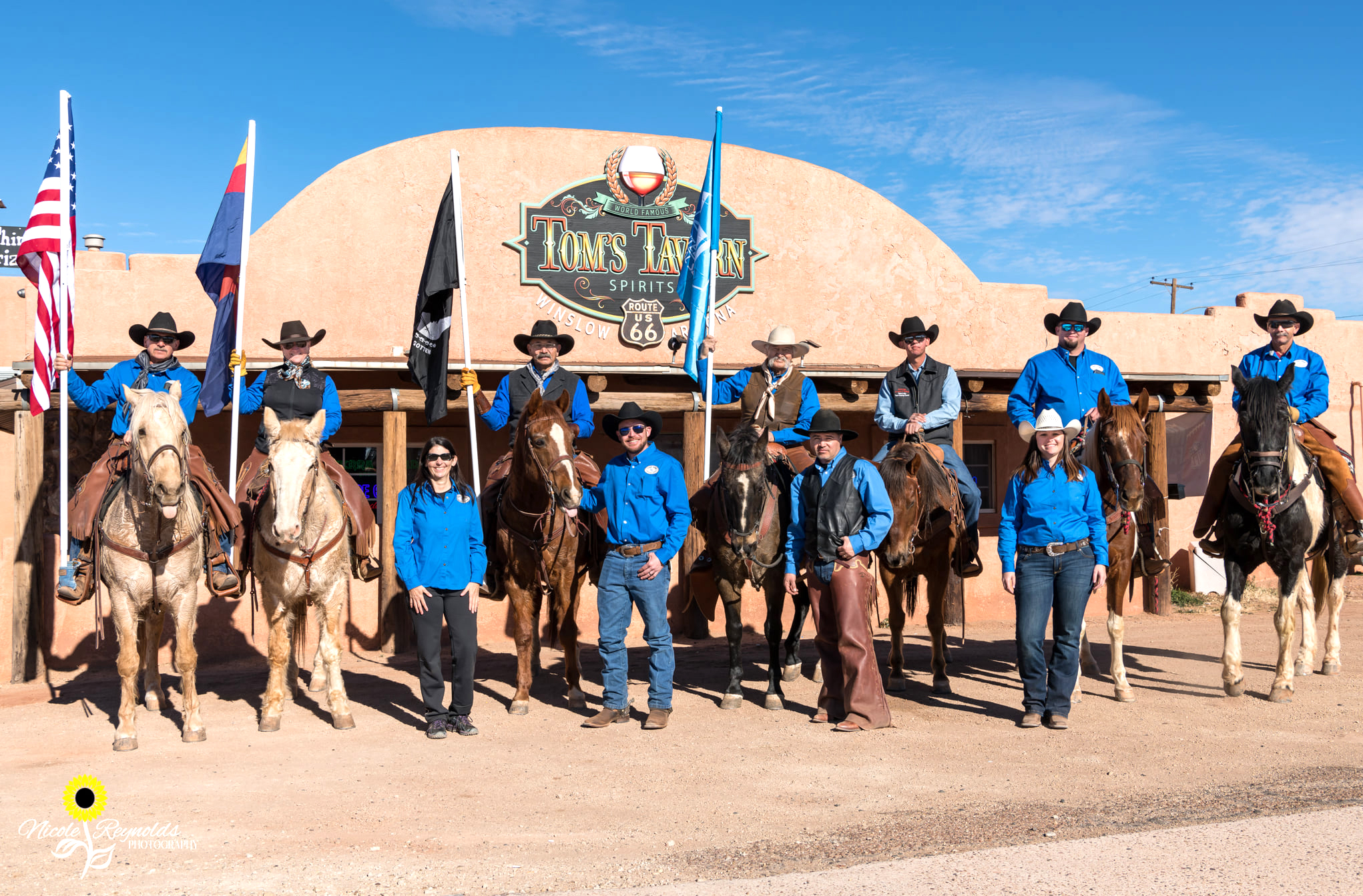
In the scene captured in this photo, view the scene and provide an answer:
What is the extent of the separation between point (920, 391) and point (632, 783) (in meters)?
4.22

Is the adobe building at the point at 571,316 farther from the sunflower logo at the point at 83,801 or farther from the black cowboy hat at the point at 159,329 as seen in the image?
the sunflower logo at the point at 83,801

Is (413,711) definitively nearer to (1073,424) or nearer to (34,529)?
(34,529)

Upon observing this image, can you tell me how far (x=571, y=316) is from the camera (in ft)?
43.3

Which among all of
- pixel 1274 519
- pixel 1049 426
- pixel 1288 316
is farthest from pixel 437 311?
pixel 1288 316

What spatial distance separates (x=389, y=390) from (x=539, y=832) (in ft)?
21.5

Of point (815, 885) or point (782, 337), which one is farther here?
point (782, 337)

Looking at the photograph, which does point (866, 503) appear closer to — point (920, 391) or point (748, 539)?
point (748, 539)

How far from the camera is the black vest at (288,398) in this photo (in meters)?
8.00

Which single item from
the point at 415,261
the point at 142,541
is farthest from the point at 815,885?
the point at 415,261

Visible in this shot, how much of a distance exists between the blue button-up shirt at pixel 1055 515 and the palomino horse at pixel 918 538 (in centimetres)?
71

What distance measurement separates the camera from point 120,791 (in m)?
5.81

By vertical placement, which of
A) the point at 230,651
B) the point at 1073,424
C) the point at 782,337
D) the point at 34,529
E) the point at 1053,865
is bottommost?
the point at 230,651

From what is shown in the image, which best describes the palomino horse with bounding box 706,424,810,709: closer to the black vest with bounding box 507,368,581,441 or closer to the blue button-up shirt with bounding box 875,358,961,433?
the blue button-up shirt with bounding box 875,358,961,433

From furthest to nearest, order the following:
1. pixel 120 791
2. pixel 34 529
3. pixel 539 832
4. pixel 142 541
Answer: pixel 34 529 < pixel 142 541 < pixel 120 791 < pixel 539 832
